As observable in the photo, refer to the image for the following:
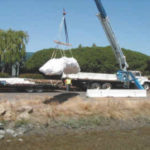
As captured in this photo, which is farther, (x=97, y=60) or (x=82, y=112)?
(x=97, y=60)

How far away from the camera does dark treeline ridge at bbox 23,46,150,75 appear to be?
39812mm

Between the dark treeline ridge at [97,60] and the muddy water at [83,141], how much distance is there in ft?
95.9

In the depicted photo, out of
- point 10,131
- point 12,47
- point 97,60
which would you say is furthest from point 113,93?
point 12,47

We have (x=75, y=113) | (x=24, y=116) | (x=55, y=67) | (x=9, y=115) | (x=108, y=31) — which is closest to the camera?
(x=24, y=116)

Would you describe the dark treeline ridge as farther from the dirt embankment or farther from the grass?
the dirt embankment

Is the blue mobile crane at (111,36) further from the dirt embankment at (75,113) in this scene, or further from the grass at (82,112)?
the dirt embankment at (75,113)

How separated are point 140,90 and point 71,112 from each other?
9130 mm

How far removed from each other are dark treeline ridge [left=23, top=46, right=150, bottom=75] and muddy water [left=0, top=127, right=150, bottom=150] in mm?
29225

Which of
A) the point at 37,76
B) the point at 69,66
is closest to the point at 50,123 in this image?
the point at 69,66

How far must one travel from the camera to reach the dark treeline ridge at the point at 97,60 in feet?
131

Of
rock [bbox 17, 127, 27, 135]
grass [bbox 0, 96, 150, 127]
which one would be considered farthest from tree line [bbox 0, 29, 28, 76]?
rock [bbox 17, 127, 27, 135]

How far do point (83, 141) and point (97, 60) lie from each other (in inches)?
1257

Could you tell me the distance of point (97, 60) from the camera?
40.8m

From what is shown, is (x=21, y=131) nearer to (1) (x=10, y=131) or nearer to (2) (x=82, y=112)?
(1) (x=10, y=131)
